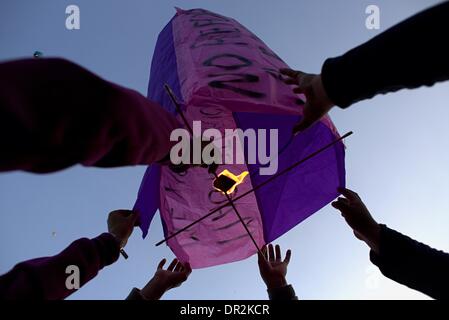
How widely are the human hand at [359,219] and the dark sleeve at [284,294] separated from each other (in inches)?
15.6

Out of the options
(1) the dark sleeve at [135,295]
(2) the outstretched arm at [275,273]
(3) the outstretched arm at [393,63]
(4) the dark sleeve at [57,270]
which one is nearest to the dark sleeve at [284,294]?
(2) the outstretched arm at [275,273]

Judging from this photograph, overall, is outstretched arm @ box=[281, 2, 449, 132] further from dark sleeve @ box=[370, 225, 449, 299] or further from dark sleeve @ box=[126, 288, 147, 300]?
dark sleeve @ box=[126, 288, 147, 300]

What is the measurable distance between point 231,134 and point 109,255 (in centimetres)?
96

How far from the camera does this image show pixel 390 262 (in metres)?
1.17

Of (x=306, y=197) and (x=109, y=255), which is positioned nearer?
(x=109, y=255)

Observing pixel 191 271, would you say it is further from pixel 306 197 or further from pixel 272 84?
pixel 272 84

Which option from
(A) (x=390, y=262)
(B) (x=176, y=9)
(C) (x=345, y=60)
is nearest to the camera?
(C) (x=345, y=60)

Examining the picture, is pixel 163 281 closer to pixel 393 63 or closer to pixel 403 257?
pixel 403 257

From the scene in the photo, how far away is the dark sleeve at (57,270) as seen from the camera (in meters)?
0.96

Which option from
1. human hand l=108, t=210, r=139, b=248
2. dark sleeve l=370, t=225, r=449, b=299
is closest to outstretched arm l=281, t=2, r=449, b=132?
dark sleeve l=370, t=225, r=449, b=299

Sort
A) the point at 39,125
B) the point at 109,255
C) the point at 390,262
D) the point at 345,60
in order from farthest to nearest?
1. the point at 109,255
2. the point at 390,262
3. the point at 345,60
4. the point at 39,125

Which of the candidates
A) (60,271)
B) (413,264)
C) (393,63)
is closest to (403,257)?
Answer: (413,264)

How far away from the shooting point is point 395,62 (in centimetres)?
73
